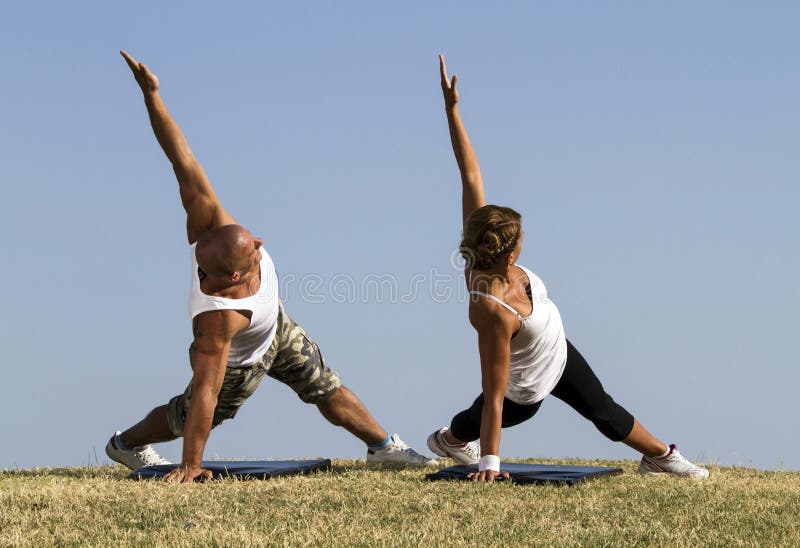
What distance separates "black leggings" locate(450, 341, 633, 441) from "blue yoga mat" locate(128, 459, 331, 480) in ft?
4.34

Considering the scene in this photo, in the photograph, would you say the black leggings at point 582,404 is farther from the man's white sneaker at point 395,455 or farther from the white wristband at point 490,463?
the man's white sneaker at point 395,455

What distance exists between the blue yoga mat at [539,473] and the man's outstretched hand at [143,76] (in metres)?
3.21

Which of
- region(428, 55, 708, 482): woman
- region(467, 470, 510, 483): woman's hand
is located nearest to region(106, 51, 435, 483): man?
region(428, 55, 708, 482): woman

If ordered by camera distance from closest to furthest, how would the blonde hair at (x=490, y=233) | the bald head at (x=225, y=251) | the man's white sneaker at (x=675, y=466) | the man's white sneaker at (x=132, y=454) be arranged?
the blonde hair at (x=490, y=233), the bald head at (x=225, y=251), the man's white sneaker at (x=675, y=466), the man's white sneaker at (x=132, y=454)

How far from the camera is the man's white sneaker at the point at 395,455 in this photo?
24.8 feet

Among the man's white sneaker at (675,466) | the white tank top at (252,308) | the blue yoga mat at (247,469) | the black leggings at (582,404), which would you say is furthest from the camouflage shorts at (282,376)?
the man's white sneaker at (675,466)

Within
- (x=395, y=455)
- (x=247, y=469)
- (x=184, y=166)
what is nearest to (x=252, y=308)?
(x=184, y=166)

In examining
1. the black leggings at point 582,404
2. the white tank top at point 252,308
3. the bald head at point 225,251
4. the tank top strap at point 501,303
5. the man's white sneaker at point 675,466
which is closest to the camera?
the tank top strap at point 501,303

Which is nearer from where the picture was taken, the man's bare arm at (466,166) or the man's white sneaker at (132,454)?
the man's bare arm at (466,166)

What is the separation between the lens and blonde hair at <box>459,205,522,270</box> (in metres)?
5.86

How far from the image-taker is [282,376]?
7055 mm

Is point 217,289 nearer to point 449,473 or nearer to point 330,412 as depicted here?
point 330,412

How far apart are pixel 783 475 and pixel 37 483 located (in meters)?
6.13

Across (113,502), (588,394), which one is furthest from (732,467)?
(113,502)
